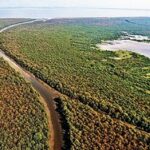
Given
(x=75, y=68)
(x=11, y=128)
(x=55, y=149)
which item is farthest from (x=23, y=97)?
(x=75, y=68)

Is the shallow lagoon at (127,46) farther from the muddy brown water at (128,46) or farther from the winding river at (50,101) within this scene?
the winding river at (50,101)

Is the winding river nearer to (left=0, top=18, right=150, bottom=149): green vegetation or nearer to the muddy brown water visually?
(left=0, top=18, right=150, bottom=149): green vegetation

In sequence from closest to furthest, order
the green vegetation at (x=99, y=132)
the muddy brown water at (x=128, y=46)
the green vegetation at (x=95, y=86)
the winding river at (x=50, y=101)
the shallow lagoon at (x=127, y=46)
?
1. the green vegetation at (x=99, y=132)
2. the winding river at (x=50, y=101)
3. the green vegetation at (x=95, y=86)
4. the muddy brown water at (x=128, y=46)
5. the shallow lagoon at (x=127, y=46)

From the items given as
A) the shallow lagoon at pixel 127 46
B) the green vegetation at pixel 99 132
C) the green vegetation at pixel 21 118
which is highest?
the green vegetation at pixel 21 118

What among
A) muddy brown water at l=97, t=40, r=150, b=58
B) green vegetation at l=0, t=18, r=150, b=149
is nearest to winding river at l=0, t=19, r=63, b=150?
green vegetation at l=0, t=18, r=150, b=149

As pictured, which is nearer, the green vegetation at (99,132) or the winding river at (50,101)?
the green vegetation at (99,132)

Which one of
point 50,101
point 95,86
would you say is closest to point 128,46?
point 95,86

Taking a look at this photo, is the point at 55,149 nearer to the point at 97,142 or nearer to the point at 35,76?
the point at 97,142

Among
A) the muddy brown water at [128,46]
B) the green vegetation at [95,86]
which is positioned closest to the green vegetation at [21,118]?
the green vegetation at [95,86]
